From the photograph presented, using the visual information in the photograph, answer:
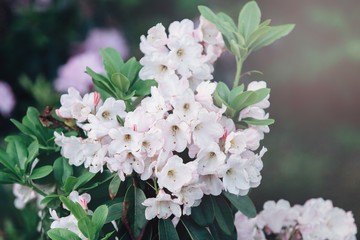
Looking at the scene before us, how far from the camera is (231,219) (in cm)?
94

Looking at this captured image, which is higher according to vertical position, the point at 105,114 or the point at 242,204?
the point at 105,114

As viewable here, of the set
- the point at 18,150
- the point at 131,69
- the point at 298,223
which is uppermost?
the point at 131,69

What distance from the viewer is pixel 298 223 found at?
118 centimetres

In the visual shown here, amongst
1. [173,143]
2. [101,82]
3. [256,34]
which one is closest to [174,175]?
[173,143]

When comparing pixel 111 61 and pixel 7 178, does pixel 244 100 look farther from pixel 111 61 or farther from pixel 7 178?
pixel 7 178

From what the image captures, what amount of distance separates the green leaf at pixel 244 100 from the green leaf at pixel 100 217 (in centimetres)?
29

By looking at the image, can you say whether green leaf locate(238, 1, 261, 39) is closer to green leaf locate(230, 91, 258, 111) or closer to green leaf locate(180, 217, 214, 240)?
green leaf locate(230, 91, 258, 111)

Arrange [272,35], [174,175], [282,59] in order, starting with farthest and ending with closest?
Result: [282,59], [272,35], [174,175]

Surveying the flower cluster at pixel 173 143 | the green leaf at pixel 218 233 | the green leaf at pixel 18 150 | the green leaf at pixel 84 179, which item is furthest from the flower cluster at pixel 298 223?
the green leaf at pixel 18 150

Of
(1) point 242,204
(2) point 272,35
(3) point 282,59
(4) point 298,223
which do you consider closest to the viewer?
(1) point 242,204

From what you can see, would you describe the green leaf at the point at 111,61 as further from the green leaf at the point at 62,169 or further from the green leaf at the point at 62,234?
the green leaf at the point at 62,234

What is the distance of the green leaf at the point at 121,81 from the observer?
3.11 feet

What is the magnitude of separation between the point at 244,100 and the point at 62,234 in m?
0.39

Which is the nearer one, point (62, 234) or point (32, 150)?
point (62, 234)
